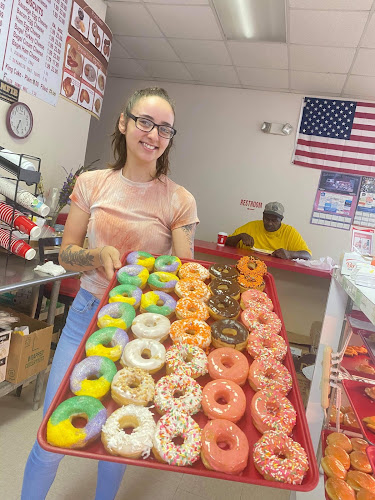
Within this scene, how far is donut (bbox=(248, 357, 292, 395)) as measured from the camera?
3.40 feet

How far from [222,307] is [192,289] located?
13 centimetres

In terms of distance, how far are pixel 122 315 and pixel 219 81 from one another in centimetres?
505

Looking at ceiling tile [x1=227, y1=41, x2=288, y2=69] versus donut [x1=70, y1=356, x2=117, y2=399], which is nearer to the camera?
donut [x1=70, y1=356, x2=117, y2=399]

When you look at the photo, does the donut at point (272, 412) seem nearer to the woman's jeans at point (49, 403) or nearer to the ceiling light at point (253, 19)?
the woman's jeans at point (49, 403)

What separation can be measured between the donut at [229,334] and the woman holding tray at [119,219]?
1.17ft

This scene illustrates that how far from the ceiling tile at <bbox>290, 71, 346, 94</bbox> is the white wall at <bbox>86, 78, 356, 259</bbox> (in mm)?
330

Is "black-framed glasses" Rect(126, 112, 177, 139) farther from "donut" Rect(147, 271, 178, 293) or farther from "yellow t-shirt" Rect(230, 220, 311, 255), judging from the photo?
"yellow t-shirt" Rect(230, 220, 311, 255)

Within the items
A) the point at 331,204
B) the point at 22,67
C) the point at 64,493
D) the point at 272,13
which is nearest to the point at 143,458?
the point at 64,493

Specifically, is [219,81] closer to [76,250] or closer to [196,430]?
[76,250]

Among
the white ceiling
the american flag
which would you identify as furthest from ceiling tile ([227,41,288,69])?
the american flag

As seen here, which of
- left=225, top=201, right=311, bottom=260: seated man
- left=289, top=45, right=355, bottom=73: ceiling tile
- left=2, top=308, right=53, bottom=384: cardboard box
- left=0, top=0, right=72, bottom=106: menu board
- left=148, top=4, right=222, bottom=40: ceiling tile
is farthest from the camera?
left=225, top=201, right=311, bottom=260: seated man

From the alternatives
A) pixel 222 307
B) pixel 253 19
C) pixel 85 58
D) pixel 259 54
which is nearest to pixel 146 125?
pixel 222 307

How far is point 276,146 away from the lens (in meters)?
5.54

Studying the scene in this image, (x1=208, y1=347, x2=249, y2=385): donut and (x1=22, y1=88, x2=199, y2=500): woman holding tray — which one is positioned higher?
(x1=22, y1=88, x2=199, y2=500): woman holding tray
